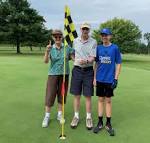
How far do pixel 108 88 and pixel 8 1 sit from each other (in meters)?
51.4

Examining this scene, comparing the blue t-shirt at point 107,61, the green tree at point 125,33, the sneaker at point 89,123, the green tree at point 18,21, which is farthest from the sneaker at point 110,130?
the green tree at point 18,21

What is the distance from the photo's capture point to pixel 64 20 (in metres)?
7.30

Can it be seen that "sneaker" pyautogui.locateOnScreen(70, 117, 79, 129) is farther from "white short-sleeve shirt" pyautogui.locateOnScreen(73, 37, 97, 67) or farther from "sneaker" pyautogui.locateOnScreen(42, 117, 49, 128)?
"white short-sleeve shirt" pyautogui.locateOnScreen(73, 37, 97, 67)

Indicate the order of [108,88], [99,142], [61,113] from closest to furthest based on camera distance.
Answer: [99,142], [108,88], [61,113]

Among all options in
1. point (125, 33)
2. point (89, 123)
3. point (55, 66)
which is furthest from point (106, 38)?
point (125, 33)

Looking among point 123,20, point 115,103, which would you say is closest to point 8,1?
point 123,20

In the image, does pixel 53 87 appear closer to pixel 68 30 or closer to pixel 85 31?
pixel 68 30

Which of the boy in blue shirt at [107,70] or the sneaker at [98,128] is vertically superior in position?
the boy in blue shirt at [107,70]

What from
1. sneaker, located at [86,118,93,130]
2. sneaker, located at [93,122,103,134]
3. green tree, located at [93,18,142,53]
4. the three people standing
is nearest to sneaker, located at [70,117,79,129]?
the three people standing

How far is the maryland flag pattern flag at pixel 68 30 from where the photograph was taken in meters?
7.28

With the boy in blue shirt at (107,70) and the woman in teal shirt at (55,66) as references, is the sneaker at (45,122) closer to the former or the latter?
the woman in teal shirt at (55,66)

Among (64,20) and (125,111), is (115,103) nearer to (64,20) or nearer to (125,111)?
(125,111)

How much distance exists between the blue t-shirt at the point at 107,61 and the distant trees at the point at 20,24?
46.2 meters

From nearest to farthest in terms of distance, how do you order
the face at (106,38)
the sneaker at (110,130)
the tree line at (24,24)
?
the sneaker at (110,130), the face at (106,38), the tree line at (24,24)
